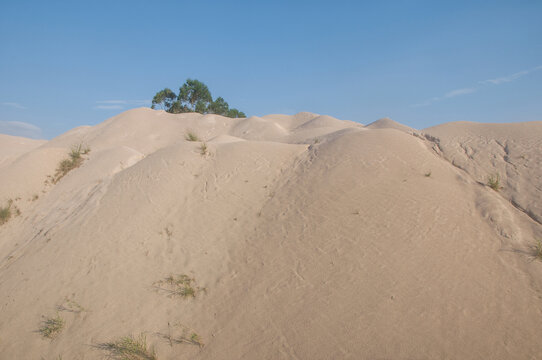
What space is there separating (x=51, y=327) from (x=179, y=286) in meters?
1.68

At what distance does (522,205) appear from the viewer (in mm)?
4594

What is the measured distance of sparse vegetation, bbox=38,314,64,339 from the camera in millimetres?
3768

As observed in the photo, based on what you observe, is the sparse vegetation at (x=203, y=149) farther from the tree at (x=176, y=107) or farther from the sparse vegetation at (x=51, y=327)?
the tree at (x=176, y=107)

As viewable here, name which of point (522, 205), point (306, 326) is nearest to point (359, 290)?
point (306, 326)

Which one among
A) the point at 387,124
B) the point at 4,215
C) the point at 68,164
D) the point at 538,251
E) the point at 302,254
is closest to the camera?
the point at 538,251

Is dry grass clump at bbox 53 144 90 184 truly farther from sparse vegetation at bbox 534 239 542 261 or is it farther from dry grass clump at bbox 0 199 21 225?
sparse vegetation at bbox 534 239 542 261

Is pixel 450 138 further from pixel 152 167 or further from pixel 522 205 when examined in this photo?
pixel 152 167

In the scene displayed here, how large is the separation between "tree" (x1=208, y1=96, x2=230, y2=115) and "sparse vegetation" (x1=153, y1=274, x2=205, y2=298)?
29.6 m

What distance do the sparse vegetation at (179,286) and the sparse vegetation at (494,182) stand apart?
17.4 ft

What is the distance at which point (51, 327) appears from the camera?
12.5 ft

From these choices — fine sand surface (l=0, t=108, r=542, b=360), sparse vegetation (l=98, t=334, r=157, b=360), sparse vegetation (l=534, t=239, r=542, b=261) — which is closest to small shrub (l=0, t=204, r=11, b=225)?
fine sand surface (l=0, t=108, r=542, b=360)

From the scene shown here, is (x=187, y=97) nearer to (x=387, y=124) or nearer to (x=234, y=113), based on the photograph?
(x=234, y=113)

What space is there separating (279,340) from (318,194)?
298 cm

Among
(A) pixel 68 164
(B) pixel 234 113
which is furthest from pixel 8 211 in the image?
(B) pixel 234 113
